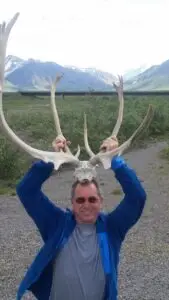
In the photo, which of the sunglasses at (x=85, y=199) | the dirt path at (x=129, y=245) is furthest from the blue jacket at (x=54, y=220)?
the dirt path at (x=129, y=245)

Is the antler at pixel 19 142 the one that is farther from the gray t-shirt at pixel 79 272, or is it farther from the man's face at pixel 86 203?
the gray t-shirt at pixel 79 272

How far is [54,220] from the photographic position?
3396 millimetres

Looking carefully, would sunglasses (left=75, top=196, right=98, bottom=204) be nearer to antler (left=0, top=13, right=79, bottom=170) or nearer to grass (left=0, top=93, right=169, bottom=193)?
antler (left=0, top=13, right=79, bottom=170)

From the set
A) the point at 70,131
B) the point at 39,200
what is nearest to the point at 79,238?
the point at 39,200

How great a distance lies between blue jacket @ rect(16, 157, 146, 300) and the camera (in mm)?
3293

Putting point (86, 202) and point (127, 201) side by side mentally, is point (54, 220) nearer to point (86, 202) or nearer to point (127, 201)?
point (86, 202)

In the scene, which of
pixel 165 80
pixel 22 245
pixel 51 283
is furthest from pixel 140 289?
pixel 165 80

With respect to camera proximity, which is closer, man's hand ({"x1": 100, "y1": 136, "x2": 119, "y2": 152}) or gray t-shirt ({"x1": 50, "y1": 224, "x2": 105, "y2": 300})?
gray t-shirt ({"x1": 50, "y1": 224, "x2": 105, "y2": 300})

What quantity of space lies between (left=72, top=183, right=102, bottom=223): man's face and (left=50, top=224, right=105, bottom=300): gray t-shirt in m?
0.10

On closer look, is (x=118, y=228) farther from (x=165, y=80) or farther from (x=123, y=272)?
(x=165, y=80)

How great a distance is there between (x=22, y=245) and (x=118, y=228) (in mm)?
5481

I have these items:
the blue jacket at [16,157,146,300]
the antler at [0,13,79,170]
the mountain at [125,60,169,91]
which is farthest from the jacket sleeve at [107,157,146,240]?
the mountain at [125,60,169,91]

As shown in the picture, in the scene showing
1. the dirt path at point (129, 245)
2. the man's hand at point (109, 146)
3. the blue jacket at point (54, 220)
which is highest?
the man's hand at point (109, 146)

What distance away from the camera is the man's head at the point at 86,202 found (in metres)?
3.28
